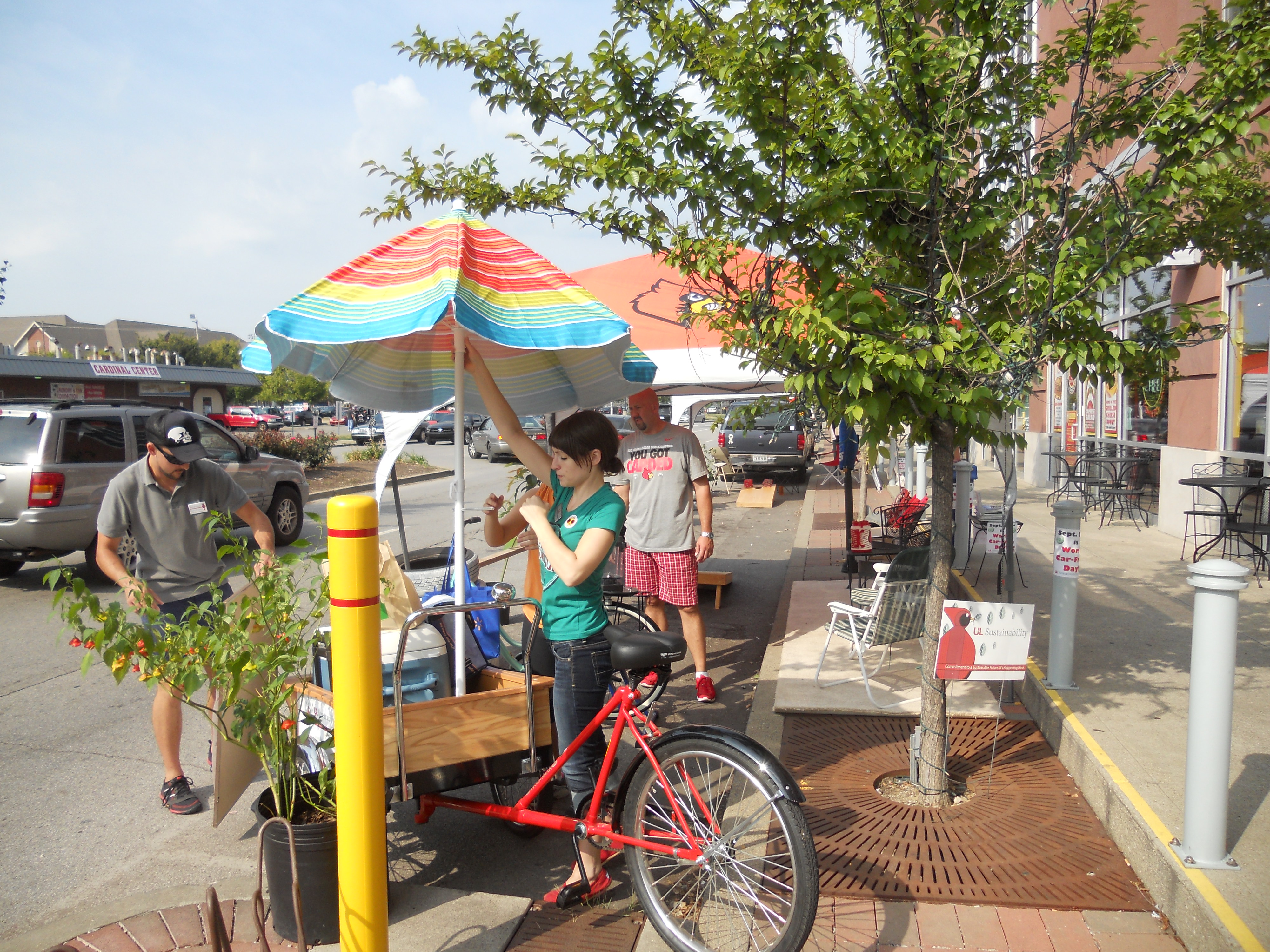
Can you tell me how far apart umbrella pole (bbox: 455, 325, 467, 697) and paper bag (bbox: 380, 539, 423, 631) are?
191mm

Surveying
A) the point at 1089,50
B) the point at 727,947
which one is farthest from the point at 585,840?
the point at 1089,50

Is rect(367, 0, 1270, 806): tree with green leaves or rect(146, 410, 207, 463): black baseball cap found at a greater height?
rect(367, 0, 1270, 806): tree with green leaves

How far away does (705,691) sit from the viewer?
5410mm

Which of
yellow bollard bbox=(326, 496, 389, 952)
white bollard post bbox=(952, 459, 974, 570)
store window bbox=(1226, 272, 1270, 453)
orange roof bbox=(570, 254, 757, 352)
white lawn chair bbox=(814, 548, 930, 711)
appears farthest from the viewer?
store window bbox=(1226, 272, 1270, 453)

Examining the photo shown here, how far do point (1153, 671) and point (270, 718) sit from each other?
15.7 feet

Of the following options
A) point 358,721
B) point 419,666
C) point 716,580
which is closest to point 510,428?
point 419,666

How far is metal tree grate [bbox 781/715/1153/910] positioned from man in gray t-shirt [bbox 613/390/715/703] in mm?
1033

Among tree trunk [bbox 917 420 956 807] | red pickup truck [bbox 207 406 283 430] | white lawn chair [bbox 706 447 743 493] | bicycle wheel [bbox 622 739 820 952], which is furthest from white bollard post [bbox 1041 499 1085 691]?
red pickup truck [bbox 207 406 283 430]

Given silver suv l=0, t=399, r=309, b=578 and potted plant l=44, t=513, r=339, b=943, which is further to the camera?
silver suv l=0, t=399, r=309, b=578

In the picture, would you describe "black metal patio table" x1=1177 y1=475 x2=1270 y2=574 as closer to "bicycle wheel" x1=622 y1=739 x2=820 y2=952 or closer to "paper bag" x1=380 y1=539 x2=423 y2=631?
"bicycle wheel" x1=622 y1=739 x2=820 y2=952

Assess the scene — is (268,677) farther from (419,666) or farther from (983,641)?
(983,641)

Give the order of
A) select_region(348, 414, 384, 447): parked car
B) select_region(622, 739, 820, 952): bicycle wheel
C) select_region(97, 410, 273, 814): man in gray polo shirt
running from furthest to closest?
1. select_region(348, 414, 384, 447): parked car
2. select_region(97, 410, 273, 814): man in gray polo shirt
3. select_region(622, 739, 820, 952): bicycle wheel

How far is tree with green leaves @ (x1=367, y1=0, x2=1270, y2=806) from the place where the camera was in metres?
3.38

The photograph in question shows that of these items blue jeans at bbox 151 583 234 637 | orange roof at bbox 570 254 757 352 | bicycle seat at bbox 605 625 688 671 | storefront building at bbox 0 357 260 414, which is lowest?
blue jeans at bbox 151 583 234 637
